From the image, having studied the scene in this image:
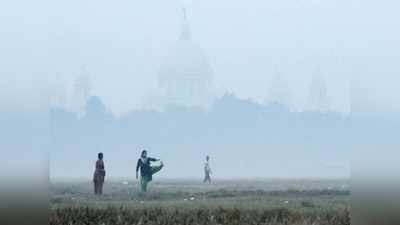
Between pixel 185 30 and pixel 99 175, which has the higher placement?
pixel 185 30

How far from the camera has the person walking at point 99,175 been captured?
4.99m

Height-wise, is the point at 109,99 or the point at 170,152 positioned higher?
the point at 109,99

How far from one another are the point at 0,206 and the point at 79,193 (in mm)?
560

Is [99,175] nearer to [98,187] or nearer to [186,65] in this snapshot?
[98,187]

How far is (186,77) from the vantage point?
16.4ft

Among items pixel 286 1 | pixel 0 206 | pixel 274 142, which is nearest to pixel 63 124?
pixel 0 206

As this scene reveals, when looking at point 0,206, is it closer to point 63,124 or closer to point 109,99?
point 63,124

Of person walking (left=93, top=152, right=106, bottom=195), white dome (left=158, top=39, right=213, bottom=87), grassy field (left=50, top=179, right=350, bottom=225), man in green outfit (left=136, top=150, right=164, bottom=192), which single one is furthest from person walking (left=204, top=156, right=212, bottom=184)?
person walking (left=93, top=152, right=106, bottom=195)

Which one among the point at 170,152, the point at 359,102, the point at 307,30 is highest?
the point at 307,30

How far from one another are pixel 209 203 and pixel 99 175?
83cm

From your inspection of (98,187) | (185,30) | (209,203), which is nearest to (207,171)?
(209,203)

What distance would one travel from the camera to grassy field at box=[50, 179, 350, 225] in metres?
5.02

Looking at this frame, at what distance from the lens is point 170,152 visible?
16.3ft

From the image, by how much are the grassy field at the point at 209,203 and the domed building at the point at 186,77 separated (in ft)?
2.00
